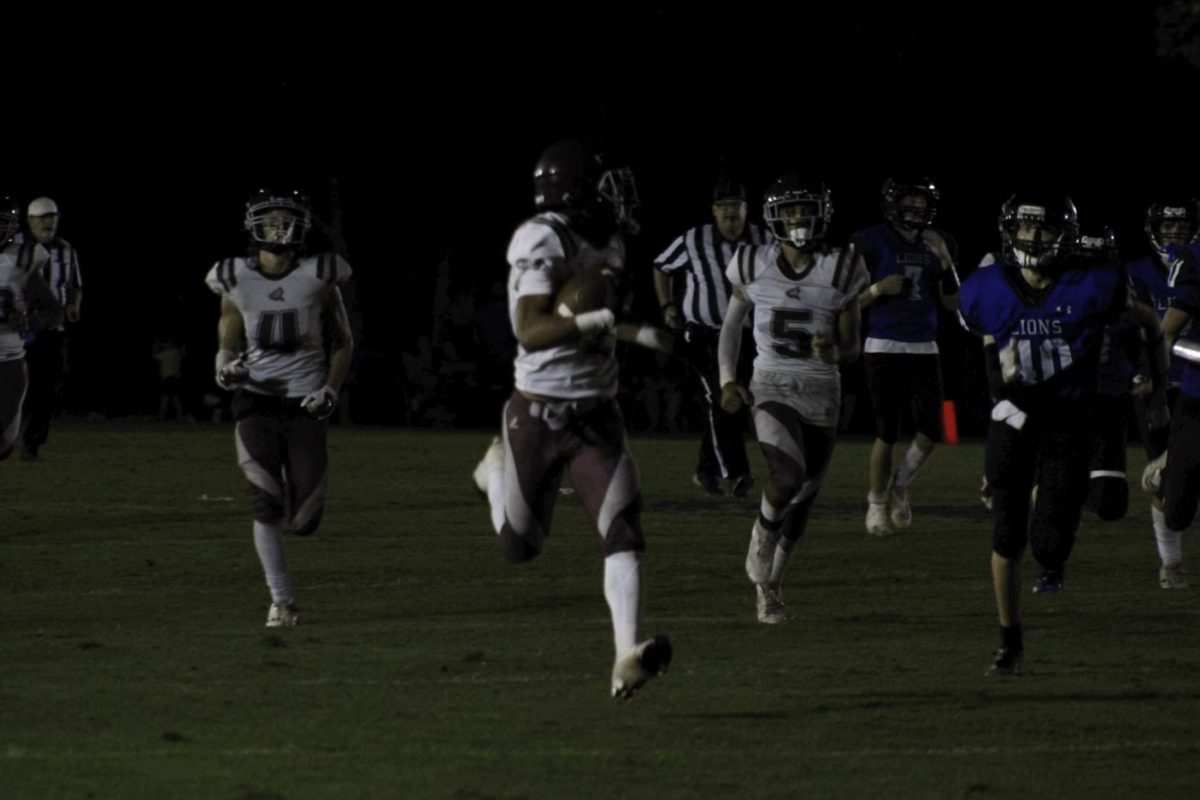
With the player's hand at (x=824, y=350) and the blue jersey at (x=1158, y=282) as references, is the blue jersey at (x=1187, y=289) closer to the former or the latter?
the blue jersey at (x=1158, y=282)

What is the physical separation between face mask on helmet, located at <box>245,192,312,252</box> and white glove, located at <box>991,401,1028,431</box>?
346 centimetres

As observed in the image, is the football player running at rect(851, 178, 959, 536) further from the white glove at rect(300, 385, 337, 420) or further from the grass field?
the white glove at rect(300, 385, 337, 420)

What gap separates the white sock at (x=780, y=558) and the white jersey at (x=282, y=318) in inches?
90.0

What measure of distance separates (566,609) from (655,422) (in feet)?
70.4

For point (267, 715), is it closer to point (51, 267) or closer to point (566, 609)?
point (566, 609)

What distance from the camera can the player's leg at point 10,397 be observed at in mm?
14359

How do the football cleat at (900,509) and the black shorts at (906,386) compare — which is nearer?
the black shorts at (906,386)

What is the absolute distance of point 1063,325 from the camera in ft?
31.3

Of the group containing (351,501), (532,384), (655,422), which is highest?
(532,384)

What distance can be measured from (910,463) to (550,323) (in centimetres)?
785

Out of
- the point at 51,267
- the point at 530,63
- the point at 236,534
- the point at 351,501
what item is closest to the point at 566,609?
the point at 236,534

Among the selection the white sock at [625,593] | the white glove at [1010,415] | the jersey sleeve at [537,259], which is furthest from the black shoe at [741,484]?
the jersey sleeve at [537,259]

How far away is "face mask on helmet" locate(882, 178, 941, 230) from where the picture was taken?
15.5m

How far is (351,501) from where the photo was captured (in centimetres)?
1833
